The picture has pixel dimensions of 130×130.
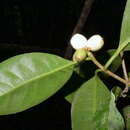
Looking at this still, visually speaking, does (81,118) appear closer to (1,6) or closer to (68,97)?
(68,97)

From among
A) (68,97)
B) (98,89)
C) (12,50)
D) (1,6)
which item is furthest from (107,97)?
(1,6)

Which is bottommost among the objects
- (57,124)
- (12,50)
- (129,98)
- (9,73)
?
(57,124)

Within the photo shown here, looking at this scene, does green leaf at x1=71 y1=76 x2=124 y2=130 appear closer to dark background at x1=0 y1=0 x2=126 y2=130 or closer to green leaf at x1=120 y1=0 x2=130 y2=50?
green leaf at x1=120 y1=0 x2=130 y2=50

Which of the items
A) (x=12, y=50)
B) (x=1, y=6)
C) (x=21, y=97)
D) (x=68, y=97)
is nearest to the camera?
(x=21, y=97)

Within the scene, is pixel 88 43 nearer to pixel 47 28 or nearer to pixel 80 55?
pixel 80 55

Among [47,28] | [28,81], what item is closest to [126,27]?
[28,81]

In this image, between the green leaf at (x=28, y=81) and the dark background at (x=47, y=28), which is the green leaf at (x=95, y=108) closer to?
the green leaf at (x=28, y=81)

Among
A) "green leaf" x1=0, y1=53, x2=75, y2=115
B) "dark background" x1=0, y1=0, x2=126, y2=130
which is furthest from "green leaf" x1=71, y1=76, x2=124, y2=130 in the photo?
"dark background" x1=0, y1=0, x2=126, y2=130
